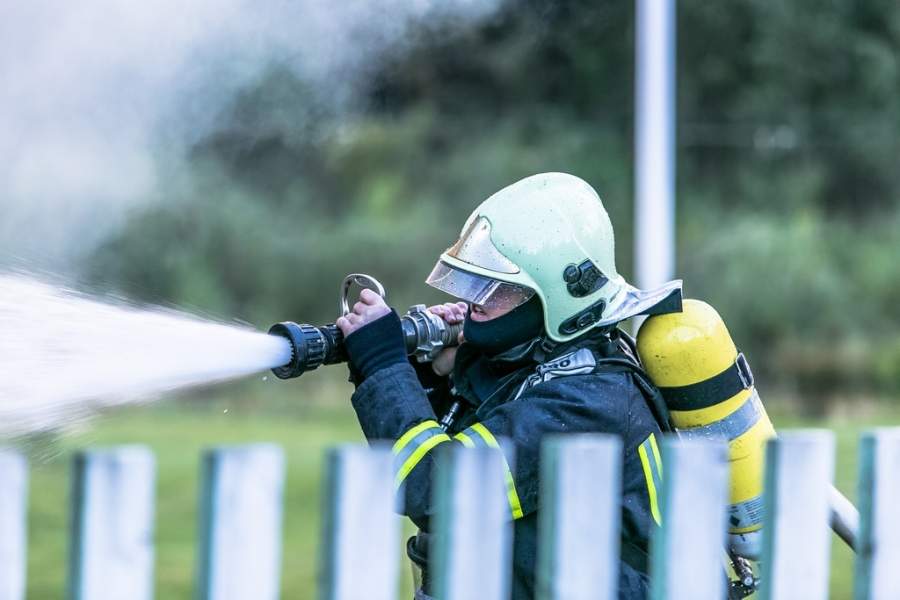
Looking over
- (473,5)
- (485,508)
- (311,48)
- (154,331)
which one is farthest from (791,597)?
(473,5)

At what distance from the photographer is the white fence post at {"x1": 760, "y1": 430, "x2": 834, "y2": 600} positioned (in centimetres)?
216

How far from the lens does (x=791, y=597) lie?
2.19 meters

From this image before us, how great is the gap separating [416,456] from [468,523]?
778 mm

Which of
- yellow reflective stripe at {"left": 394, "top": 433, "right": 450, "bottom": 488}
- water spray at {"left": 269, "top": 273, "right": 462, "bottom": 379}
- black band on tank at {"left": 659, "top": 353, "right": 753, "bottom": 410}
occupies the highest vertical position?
water spray at {"left": 269, "top": 273, "right": 462, "bottom": 379}

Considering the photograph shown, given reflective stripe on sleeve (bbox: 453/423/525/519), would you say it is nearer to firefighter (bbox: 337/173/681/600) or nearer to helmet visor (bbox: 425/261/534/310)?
firefighter (bbox: 337/173/681/600)

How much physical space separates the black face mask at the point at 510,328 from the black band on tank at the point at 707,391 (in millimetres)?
333

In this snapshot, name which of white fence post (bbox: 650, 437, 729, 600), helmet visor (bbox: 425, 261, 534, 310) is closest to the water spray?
helmet visor (bbox: 425, 261, 534, 310)

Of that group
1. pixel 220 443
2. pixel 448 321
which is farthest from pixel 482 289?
pixel 220 443

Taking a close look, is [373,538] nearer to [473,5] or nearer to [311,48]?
[311,48]

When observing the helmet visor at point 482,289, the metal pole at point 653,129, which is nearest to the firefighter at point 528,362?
the helmet visor at point 482,289

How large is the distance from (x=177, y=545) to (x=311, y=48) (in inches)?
251

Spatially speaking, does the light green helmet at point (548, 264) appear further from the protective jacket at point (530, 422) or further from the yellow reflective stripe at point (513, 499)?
the yellow reflective stripe at point (513, 499)

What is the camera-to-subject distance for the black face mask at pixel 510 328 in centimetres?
310

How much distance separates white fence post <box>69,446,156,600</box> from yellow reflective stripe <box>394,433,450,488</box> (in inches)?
36.8
